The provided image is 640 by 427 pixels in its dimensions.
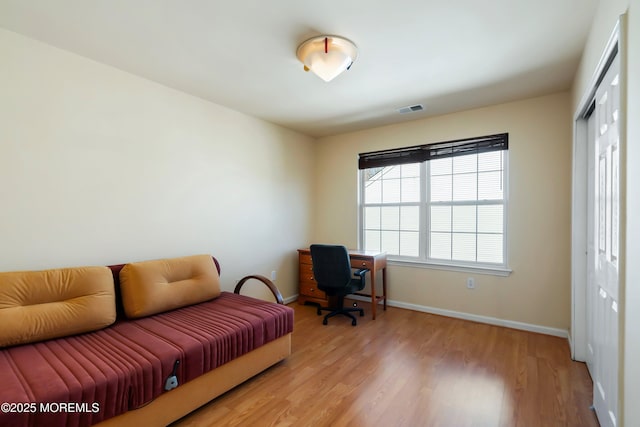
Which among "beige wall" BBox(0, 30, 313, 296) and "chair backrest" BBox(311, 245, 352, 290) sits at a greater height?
"beige wall" BBox(0, 30, 313, 296)

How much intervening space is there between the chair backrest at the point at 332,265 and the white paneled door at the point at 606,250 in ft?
6.67

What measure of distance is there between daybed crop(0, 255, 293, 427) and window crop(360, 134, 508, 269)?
2.16 meters

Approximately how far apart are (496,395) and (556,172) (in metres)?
2.25

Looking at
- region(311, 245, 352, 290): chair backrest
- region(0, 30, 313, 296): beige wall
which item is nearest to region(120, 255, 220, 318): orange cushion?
region(0, 30, 313, 296): beige wall

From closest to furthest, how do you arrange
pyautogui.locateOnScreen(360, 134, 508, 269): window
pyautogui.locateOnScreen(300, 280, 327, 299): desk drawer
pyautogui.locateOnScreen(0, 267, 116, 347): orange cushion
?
1. pyautogui.locateOnScreen(0, 267, 116, 347): orange cushion
2. pyautogui.locateOnScreen(360, 134, 508, 269): window
3. pyautogui.locateOnScreen(300, 280, 327, 299): desk drawer

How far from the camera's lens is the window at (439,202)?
342 cm

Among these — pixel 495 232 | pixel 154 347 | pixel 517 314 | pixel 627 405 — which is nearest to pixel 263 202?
pixel 154 347

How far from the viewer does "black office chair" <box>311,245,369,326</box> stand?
10.9ft

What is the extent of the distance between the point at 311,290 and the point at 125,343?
8.25 ft

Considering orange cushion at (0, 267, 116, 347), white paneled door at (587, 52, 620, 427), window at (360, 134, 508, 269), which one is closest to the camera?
white paneled door at (587, 52, 620, 427)

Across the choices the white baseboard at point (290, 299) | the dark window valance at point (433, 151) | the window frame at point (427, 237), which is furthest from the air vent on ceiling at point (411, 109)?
the white baseboard at point (290, 299)

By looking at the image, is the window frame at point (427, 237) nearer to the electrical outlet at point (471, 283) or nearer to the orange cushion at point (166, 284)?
the electrical outlet at point (471, 283)

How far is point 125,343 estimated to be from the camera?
187 cm

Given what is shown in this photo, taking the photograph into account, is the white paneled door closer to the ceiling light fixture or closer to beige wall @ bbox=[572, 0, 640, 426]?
beige wall @ bbox=[572, 0, 640, 426]
